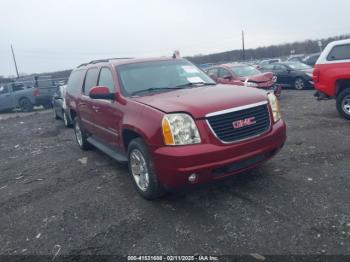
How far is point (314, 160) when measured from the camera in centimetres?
529

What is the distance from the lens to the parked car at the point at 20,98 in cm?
1783

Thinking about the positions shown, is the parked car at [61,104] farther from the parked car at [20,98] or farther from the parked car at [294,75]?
the parked car at [294,75]

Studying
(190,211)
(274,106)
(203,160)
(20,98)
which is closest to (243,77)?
(274,106)

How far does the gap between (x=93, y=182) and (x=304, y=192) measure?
3.25 m

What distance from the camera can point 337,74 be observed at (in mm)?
7973

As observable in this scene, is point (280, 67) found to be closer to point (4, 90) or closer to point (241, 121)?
point (241, 121)

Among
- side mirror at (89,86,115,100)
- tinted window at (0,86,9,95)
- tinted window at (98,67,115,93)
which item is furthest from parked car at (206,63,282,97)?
tinted window at (0,86,9,95)

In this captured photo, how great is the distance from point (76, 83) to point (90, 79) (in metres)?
1.06

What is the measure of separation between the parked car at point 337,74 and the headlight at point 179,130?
5893mm

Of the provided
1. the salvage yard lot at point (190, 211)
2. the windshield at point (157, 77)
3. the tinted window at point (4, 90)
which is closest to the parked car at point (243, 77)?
the salvage yard lot at point (190, 211)

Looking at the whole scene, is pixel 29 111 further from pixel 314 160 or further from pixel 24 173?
pixel 314 160

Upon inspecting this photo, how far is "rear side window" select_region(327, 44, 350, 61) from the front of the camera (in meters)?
7.87

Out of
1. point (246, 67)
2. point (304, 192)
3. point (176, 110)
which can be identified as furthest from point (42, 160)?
point (246, 67)

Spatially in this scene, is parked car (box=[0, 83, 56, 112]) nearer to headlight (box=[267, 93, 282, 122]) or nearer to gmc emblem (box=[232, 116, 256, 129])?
headlight (box=[267, 93, 282, 122])
